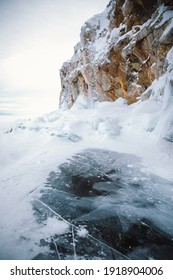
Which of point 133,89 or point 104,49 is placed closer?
point 133,89

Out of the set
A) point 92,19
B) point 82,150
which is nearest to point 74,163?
point 82,150

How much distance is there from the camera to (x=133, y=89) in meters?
13.6

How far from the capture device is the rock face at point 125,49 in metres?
9.89

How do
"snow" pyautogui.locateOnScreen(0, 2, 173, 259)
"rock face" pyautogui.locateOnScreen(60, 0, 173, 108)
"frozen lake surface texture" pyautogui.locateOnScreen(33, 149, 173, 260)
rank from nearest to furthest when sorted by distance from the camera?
"frozen lake surface texture" pyautogui.locateOnScreen(33, 149, 173, 260)
"snow" pyautogui.locateOnScreen(0, 2, 173, 259)
"rock face" pyautogui.locateOnScreen(60, 0, 173, 108)

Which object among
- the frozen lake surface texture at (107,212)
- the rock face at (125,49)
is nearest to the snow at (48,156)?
the frozen lake surface texture at (107,212)

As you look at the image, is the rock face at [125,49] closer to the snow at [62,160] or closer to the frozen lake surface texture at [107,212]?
the snow at [62,160]

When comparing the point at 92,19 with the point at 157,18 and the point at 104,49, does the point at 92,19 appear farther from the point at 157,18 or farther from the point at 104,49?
the point at 157,18

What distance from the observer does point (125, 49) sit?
12914 millimetres

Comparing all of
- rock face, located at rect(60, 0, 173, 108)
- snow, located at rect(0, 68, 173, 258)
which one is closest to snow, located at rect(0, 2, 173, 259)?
snow, located at rect(0, 68, 173, 258)

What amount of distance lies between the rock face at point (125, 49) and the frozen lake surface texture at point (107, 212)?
7.25 m

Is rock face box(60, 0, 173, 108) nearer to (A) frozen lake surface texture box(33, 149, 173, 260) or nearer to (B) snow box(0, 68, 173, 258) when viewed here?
(B) snow box(0, 68, 173, 258)

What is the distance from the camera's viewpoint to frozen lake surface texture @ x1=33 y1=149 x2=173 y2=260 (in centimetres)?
233

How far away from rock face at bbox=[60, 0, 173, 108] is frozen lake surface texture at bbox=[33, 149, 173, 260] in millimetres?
7249

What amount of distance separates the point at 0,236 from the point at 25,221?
0.42 m
